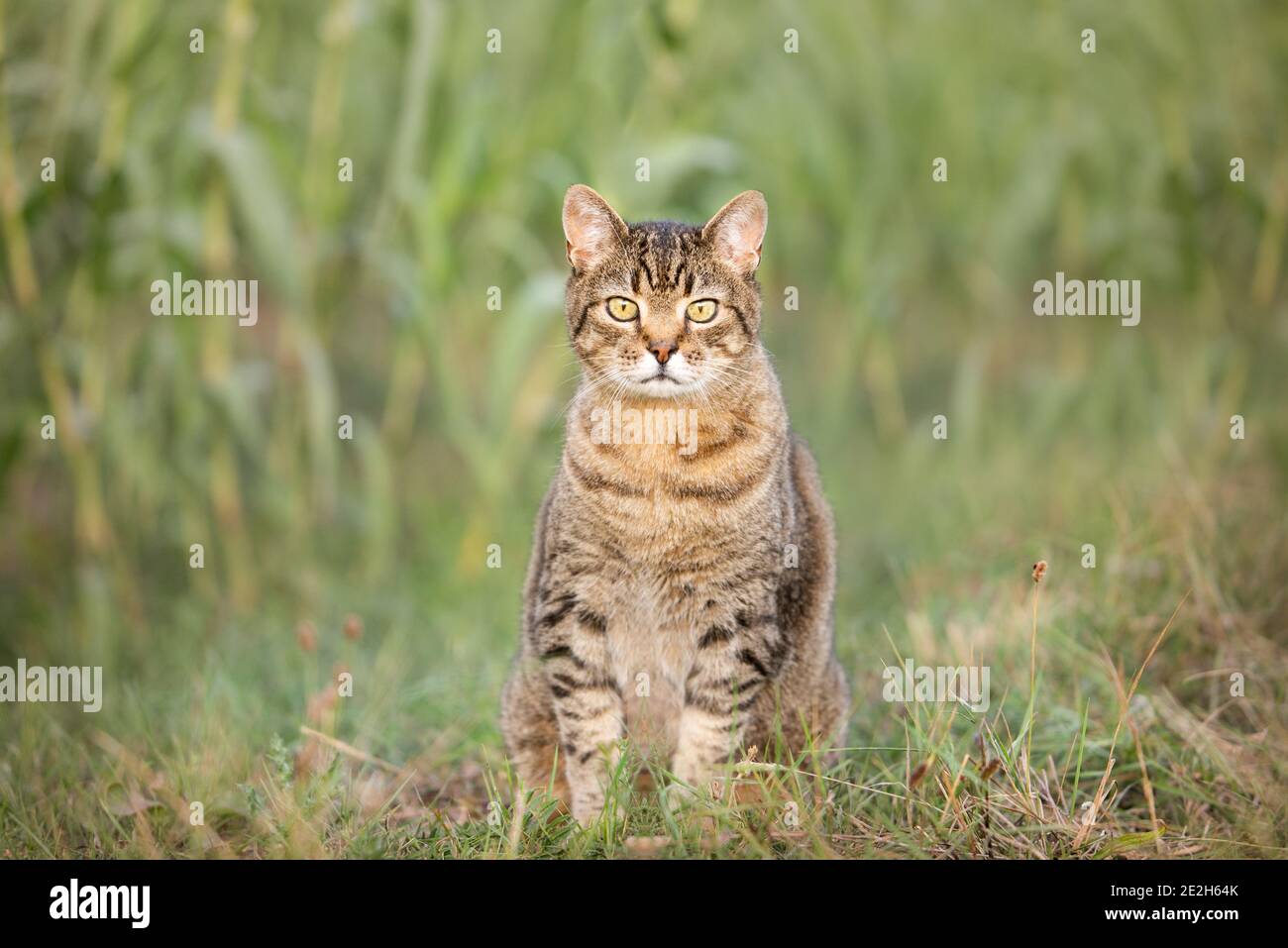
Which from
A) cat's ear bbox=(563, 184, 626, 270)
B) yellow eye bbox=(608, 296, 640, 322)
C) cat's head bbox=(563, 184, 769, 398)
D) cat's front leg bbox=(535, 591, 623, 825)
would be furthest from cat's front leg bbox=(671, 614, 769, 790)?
cat's ear bbox=(563, 184, 626, 270)

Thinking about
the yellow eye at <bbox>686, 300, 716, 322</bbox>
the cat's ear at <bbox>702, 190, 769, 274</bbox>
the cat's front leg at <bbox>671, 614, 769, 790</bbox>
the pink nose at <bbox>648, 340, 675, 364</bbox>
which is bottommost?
the cat's front leg at <bbox>671, 614, 769, 790</bbox>

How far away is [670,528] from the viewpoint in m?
2.63

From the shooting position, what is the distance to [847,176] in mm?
4379

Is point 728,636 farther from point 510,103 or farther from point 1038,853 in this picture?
point 510,103

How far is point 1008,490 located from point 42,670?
2.96m

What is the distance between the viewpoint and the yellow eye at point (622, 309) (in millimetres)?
2607

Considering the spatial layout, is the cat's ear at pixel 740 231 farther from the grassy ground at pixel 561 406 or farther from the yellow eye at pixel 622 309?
the grassy ground at pixel 561 406

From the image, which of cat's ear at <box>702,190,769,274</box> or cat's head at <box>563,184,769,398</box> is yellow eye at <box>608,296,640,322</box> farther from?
cat's ear at <box>702,190,769,274</box>

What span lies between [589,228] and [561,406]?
1.43 meters

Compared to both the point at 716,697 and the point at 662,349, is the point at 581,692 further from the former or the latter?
the point at 662,349

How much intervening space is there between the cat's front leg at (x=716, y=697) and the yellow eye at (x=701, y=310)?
A: 577mm

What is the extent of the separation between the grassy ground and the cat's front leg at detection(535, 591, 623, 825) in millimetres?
120

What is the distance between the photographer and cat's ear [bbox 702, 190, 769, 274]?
2.62m

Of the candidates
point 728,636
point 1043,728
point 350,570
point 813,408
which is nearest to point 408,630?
point 350,570
